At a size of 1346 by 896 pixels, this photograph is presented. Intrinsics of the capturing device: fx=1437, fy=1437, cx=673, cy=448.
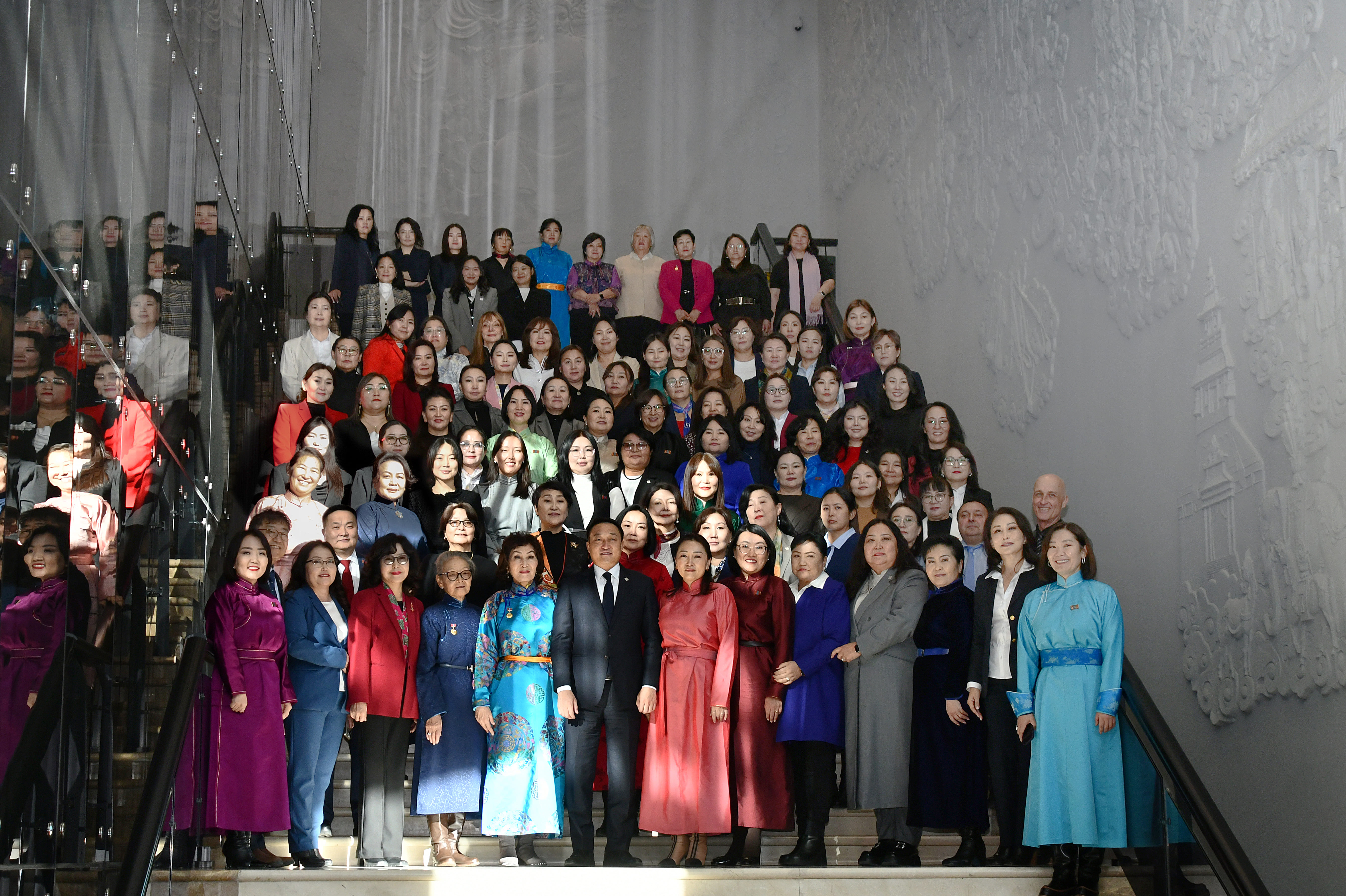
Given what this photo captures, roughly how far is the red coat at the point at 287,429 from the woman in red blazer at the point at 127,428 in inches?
113

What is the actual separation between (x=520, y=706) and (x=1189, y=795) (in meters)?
2.62

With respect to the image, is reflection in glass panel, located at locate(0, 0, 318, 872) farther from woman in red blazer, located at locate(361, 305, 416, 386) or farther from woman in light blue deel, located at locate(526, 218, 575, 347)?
woman in light blue deel, located at locate(526, 218, 575, 347)

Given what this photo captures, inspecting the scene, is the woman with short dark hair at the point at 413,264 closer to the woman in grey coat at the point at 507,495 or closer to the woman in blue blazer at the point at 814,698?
the woman in grey coat at the point at 507,495

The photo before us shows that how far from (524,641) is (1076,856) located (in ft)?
7.73

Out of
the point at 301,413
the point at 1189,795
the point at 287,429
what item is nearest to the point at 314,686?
the point at 287,429

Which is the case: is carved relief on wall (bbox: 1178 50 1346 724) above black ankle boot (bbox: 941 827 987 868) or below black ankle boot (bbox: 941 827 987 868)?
above

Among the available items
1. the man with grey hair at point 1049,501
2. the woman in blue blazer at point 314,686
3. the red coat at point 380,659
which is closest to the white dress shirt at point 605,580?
the red coat at point 380,659

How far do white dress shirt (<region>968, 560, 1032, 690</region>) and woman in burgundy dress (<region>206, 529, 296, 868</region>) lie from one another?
2.83m

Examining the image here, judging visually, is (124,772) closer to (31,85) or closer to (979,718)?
(31,85)

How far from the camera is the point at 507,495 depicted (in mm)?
7406

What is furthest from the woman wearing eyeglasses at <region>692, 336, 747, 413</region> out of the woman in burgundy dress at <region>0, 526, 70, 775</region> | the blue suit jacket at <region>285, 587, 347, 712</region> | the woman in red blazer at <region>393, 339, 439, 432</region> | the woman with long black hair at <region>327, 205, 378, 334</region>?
the woman in burgundy dress at <region>0, 526, 70, 775</region>

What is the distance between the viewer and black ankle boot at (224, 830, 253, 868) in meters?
5.41

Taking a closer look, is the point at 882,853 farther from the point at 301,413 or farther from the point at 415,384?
the point at 415,384

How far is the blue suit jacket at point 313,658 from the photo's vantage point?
5.83m
